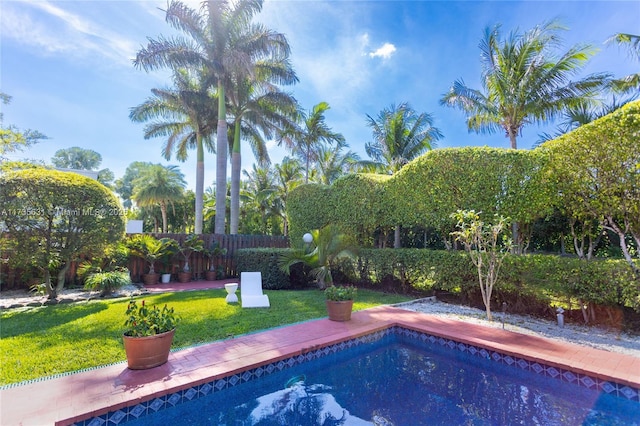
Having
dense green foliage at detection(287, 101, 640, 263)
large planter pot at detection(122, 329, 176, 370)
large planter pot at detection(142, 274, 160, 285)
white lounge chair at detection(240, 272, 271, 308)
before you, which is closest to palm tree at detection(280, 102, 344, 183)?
dense green foliage at detection(287, 101, 640, 263)

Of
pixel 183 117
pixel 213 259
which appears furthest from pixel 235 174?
pixel 213 259

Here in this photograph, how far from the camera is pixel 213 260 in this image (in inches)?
502

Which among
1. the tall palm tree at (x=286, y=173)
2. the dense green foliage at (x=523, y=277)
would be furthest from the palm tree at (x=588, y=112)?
the tall palm tree at (x=286, y=173)

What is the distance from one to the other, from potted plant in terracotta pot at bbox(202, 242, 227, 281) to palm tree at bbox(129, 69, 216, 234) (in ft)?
17.7

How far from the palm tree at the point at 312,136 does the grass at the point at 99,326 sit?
487 inches

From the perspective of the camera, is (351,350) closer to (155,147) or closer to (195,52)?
(195,52)

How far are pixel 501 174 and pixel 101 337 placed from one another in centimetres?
874

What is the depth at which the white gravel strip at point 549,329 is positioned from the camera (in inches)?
194

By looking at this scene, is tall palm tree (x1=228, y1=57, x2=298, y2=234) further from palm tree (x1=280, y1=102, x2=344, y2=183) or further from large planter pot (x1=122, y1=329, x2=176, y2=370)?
large planter pot (x1=122, y1=329, x2=176, y2=370)

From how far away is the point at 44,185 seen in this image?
685 centimetres

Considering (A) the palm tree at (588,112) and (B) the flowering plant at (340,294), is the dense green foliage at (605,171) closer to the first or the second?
(B) the flowering plant at (340,294)

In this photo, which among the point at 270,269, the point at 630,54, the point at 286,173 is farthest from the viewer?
the point at 286,173

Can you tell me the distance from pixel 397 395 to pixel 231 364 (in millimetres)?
2156

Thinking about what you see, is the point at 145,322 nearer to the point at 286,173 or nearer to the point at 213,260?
the point at 213,260
